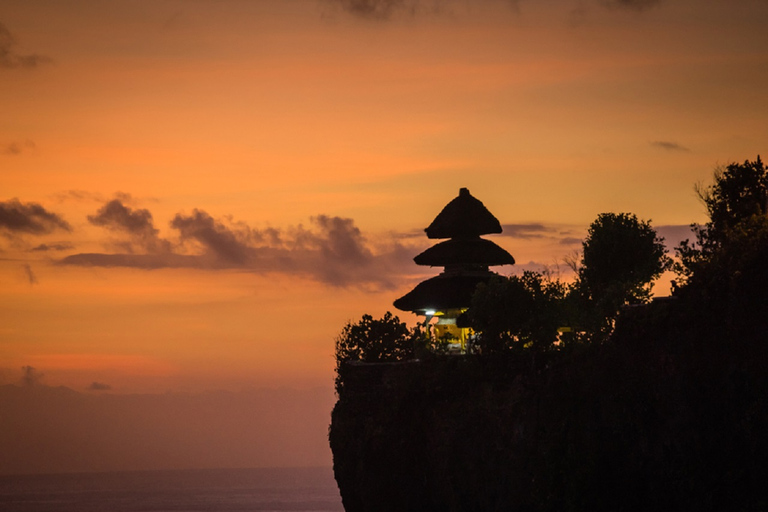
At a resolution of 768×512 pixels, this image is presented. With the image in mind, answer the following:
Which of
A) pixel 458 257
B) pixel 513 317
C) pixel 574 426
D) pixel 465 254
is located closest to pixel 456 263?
pixel 458 257

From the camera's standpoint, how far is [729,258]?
49.1 m

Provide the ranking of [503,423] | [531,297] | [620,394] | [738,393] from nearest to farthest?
[738,393]
[620,394]
[503,423]
[531,297]

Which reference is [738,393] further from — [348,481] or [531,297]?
[348,481]

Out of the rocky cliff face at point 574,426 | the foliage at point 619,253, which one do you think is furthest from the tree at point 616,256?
the rocky cliff face at point 574,426

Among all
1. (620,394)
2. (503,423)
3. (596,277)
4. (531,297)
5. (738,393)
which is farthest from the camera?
(596,277)

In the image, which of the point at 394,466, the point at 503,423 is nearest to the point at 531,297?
the point at 503,423

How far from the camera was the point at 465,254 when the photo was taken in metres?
66.4

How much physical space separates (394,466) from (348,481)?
3.31 metres

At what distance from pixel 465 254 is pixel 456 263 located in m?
0.79

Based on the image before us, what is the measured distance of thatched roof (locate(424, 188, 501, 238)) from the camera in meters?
67.6

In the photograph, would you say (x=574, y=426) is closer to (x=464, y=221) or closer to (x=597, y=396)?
(x=597, y=396)

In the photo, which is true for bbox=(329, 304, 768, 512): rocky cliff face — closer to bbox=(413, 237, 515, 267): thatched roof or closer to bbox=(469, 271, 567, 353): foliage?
bbox=(469, 271, 567, 353): foliage

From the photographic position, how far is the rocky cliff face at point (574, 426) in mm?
46844

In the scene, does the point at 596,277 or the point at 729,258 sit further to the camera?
the point at 596,277
